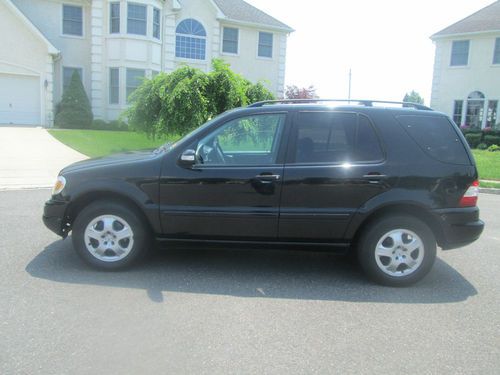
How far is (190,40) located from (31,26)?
8344mm

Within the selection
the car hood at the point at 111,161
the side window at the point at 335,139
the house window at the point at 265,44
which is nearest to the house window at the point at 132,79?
the house window at the point at 265,44

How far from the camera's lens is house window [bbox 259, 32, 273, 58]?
28.1 metres

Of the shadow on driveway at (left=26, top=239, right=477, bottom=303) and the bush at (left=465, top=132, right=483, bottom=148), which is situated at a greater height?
the bush at (left=465, top=132, right=483, bottom=148)

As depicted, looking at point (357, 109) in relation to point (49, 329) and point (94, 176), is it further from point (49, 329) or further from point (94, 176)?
point (49, 329)

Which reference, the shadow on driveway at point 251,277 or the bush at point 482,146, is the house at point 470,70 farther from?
the shadow on driveway at point 251,277

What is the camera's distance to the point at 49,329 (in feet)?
11.9

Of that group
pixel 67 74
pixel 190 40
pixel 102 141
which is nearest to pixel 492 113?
pixel 190 40

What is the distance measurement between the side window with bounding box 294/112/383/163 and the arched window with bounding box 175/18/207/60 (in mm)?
22782

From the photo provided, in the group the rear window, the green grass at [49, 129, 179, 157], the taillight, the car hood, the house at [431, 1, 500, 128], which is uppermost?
the house at [431, 1, 500, 128]

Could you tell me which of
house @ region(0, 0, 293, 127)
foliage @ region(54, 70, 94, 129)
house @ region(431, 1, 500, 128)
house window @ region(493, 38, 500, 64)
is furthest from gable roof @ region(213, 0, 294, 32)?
house window @ region(493, 38, 500, 64)

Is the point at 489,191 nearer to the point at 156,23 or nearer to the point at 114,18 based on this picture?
the point at 156,23

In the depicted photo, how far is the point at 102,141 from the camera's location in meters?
18.3

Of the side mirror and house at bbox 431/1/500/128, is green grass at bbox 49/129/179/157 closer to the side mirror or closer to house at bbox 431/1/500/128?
the side mirror

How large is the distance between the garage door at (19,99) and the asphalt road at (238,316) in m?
20.0
